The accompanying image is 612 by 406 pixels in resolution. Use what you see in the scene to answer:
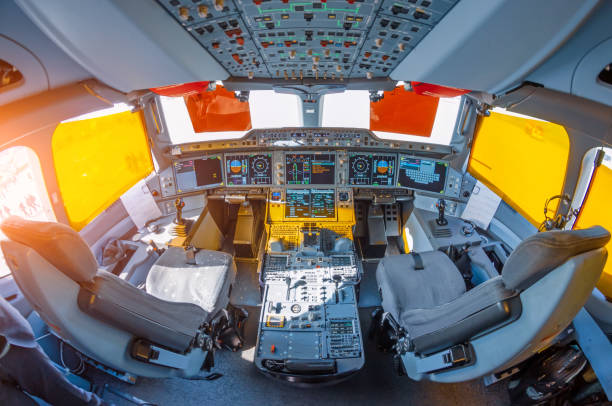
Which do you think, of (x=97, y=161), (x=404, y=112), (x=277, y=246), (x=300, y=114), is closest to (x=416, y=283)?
(x=277, y=246)

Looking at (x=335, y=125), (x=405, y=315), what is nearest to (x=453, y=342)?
(x=405, y=315)

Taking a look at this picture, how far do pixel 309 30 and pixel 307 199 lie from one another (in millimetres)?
2097

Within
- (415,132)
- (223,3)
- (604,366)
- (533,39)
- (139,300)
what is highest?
(223,3)

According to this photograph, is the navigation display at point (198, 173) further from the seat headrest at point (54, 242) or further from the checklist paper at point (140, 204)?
the seat headrest at point (54, 242)

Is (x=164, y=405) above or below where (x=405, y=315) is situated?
below

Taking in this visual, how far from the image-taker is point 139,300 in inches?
61.7

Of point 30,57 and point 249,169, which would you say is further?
point 249,169

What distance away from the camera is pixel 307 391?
2264 millimetres

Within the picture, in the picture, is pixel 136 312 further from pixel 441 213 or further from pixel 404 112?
pixel 404 112

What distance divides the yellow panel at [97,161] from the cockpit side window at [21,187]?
0.14m

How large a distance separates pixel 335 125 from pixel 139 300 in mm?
2350

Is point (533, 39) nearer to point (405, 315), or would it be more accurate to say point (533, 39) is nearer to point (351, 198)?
point (405, 315)

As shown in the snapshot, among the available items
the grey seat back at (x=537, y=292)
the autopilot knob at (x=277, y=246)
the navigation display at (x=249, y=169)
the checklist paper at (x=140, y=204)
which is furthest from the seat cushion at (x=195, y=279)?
the grey seat back at (x=537, y=292)

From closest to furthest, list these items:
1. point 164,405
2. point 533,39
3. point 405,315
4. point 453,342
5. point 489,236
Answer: point 533,39, point 453,342, point 405,315, point 164,405, point 489,236
